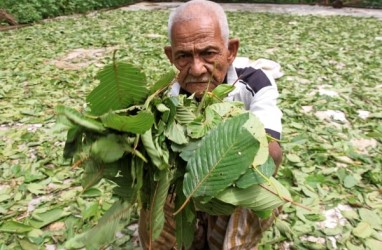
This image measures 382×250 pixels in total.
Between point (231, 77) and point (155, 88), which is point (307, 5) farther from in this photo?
point (155, 88)

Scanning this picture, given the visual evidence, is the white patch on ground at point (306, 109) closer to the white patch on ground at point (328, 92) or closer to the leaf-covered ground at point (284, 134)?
the leaf-covered ground at point (284, 134)

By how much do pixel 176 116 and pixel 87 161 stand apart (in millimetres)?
283

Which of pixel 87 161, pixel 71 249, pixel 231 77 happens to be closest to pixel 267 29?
pixel 231 77

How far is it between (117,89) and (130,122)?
0.13m

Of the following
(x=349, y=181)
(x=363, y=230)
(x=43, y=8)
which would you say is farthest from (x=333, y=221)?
(x=43, y=8)

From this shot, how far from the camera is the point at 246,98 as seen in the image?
175 centimetres

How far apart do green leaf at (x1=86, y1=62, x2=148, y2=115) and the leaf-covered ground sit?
10.8 inches

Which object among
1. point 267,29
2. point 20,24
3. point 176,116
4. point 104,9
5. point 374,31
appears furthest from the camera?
point 104,9

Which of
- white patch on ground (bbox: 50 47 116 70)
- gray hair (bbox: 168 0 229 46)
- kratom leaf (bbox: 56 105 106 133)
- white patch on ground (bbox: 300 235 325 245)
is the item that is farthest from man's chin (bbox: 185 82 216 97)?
white patch on ground (bbox: 50 47 116 70)

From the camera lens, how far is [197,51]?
1584 millimetres

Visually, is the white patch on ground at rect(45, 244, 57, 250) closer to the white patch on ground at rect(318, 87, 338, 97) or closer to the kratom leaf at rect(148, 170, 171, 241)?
the kratom leaf at rect(148, 170, 171, 241)

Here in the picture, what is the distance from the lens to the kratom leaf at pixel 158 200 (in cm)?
104

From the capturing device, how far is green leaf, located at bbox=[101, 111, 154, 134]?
3.00ft

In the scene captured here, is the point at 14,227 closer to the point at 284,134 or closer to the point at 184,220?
the point at 184,220
